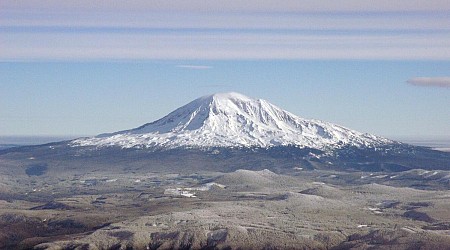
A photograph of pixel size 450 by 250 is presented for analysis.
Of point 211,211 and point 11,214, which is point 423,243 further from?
point 11,214

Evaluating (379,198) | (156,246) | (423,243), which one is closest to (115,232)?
(156,246)

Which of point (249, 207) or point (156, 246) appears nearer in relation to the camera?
point (156, 246)

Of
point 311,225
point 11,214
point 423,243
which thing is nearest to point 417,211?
point 311,225

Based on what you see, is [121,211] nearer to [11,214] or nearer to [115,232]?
[11,214]

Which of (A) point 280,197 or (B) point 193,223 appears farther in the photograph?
(A) point 280,197

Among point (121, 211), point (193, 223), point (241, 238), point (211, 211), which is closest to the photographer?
point (241, 238)

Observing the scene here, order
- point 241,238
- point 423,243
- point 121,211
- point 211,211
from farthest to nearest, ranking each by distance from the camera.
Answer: point 121,211 → point 211,211 → point 241,238 → point 423,243

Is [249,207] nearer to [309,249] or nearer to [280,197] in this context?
[280,197]

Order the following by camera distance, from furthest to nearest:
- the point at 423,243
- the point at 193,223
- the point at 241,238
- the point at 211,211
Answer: the point at 211,211
the point at 193,223
the point at 241,238
the point at 423,243

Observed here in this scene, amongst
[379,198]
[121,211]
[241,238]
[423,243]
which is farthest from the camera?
[379,198]
